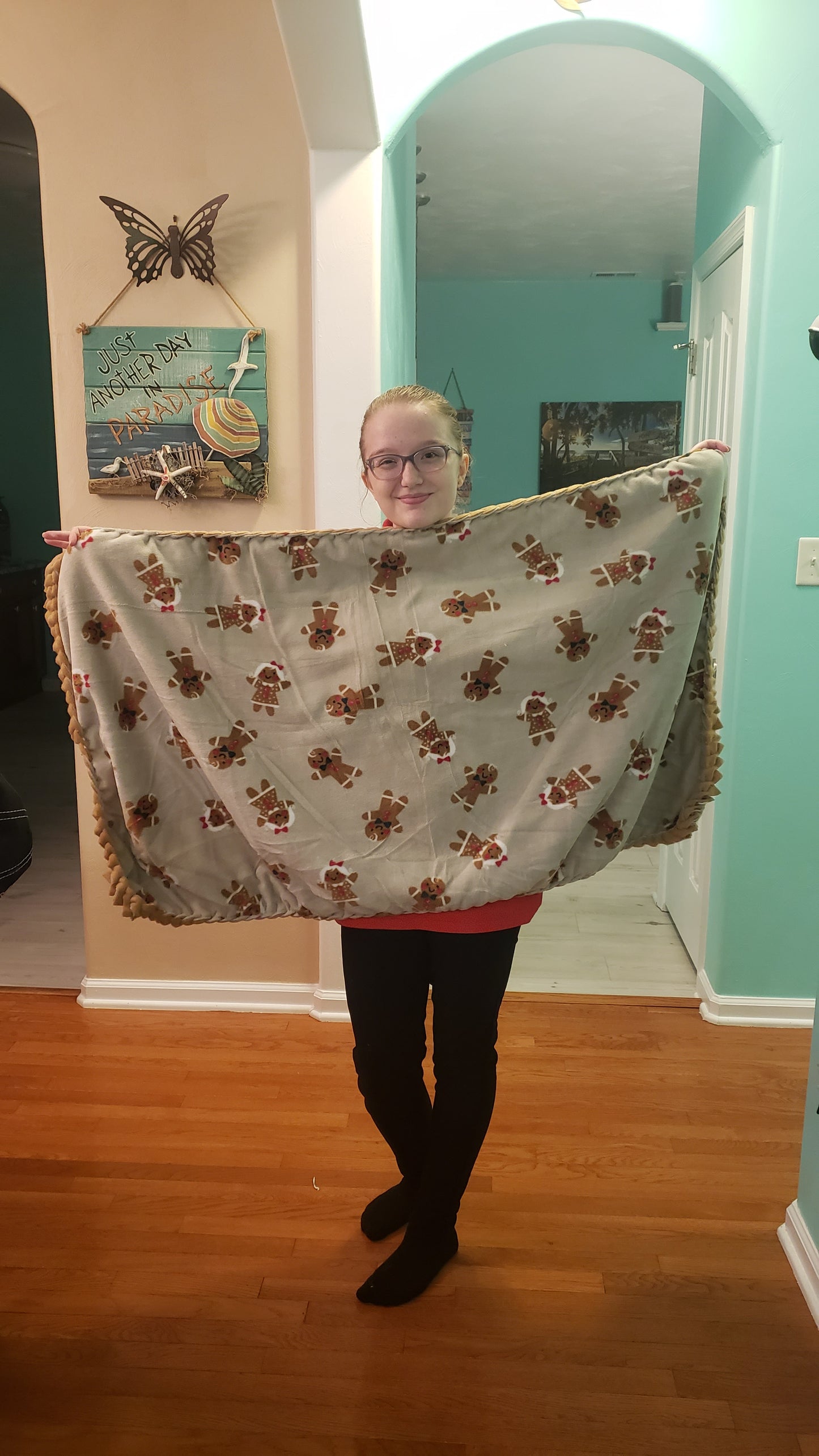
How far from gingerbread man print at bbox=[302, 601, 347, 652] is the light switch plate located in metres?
1.33

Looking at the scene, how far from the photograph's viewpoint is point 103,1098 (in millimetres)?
2074

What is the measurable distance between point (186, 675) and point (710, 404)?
1.82m

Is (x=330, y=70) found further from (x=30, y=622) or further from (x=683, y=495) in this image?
(x=30, y=622)

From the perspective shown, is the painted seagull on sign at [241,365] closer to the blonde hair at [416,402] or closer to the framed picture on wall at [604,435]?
the blonde hair at [416,402]

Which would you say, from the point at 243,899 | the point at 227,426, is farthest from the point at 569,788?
the point at 227,426

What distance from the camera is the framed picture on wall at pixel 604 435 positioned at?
627 centimetres

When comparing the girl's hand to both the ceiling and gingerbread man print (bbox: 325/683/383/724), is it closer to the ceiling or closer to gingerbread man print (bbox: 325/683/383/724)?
gingerbread man print (bbox: 325/683/383/724)

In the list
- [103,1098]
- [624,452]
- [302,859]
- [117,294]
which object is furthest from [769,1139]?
[624,452]

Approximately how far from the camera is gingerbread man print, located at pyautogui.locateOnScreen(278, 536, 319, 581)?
1.33m

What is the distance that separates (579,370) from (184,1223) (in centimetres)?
573

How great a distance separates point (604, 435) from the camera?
632cm

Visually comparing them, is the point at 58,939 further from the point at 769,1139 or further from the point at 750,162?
the point at 750,162

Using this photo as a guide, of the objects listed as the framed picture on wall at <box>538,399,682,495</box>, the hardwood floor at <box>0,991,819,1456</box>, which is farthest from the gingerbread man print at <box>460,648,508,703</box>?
the framed picture on wall at <box>538,399,682,495</box>

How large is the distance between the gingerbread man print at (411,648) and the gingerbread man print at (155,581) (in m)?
0.30
